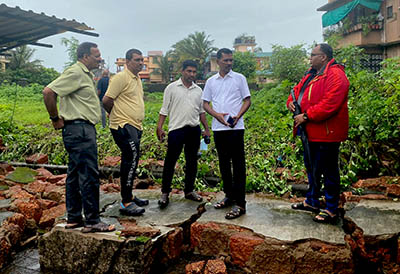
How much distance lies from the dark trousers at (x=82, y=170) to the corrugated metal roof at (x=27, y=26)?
3.40 metres

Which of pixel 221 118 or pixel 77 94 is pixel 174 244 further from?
pixel 77 94

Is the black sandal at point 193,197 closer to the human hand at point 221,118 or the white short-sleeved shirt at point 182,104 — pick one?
the white short-sleeved shirt at point 182,104

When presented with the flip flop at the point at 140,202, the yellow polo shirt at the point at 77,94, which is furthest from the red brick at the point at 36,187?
the yellow polo shirt at the point at 77,94

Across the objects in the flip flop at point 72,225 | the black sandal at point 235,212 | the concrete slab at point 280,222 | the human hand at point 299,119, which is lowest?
the concrete slab at point 280,222

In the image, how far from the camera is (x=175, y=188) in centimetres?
550

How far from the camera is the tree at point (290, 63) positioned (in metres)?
14.8

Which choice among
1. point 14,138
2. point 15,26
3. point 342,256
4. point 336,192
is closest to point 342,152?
point 336,192

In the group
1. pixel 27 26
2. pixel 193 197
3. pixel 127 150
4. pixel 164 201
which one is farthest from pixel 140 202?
pixel 27 26

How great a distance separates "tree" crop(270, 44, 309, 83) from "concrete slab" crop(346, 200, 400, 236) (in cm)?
1141

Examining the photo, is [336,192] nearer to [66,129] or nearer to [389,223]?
[389,223]

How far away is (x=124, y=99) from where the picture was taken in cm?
394

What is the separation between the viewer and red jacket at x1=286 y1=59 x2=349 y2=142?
3420 mm

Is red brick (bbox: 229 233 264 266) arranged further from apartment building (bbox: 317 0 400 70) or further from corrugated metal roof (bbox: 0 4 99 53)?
apartment building (bbox: 317 0 400 70)

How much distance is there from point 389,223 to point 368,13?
18.0 meters
